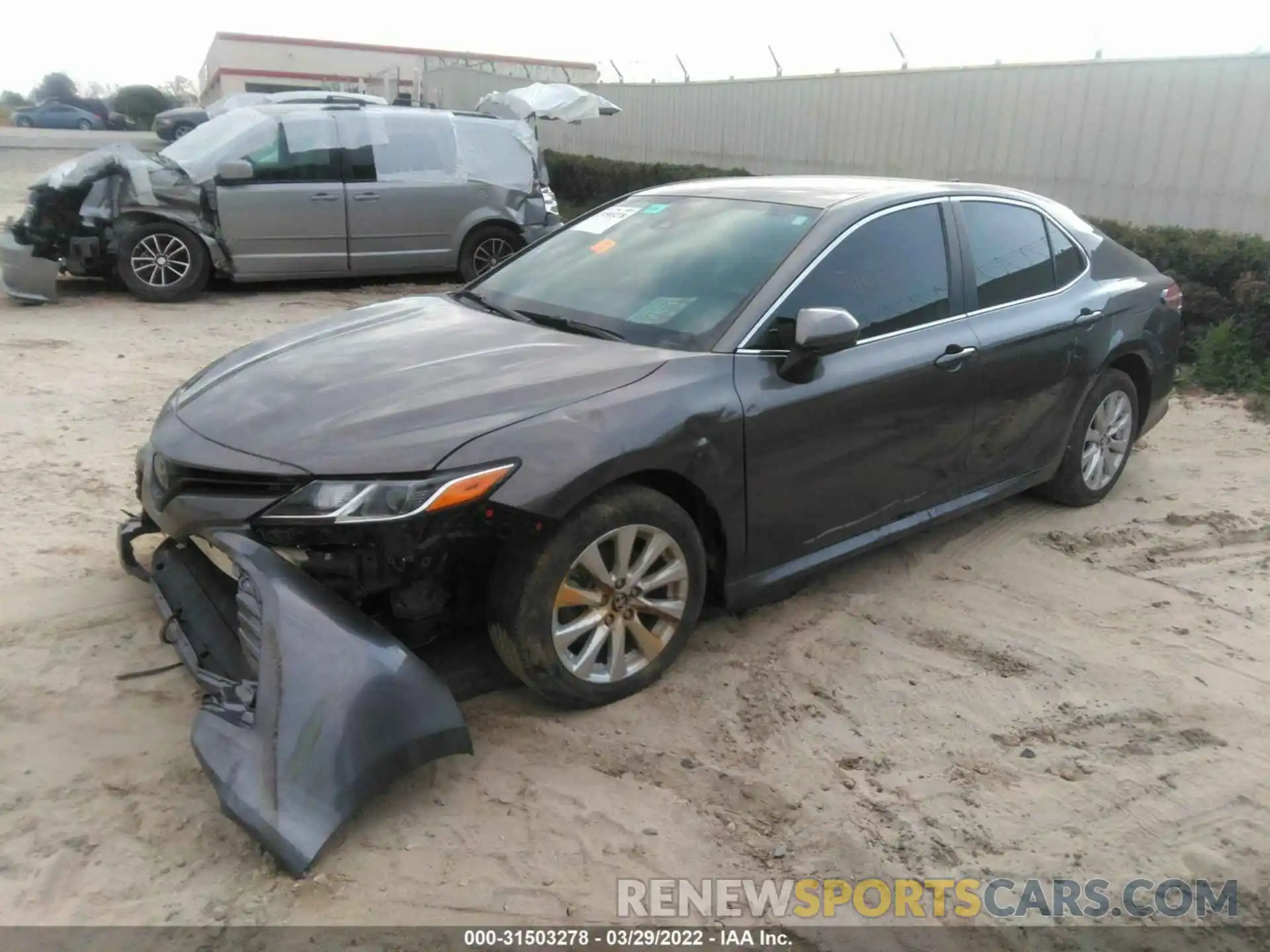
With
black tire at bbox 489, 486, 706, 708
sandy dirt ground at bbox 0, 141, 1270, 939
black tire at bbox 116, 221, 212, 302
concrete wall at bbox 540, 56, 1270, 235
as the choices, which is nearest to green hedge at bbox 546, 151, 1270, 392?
concrete wall at bbox 540, 56, 1270, 235

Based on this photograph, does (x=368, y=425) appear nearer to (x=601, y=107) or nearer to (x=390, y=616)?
(x=390, y=616)

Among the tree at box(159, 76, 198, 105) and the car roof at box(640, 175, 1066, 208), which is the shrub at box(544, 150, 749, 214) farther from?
the tree at box(159, 76, 198, 105)

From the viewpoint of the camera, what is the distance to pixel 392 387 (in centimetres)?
333

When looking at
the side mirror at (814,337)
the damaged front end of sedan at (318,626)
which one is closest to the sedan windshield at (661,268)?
the side mirror at (814,337)

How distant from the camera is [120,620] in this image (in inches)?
151

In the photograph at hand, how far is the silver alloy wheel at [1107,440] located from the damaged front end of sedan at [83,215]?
316 inches

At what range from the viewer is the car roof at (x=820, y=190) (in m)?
4.22

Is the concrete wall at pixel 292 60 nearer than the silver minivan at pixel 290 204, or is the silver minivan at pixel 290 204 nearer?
the silver minivan at pixel 290 204

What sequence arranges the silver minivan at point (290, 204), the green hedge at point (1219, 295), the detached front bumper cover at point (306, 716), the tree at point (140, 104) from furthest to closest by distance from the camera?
the tree at point (140, 104) < the silver minivan at point (290, 204) < the green hedge at point (1219, 295) < the detached front bumper cover at point (306, 716)

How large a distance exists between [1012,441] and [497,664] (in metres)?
2.57

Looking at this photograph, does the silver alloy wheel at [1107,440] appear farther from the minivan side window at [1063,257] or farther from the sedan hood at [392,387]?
the sedan hood at [392,387]

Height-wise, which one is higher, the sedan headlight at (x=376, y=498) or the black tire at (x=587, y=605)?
the sedan headlight at (x=376, y=498)

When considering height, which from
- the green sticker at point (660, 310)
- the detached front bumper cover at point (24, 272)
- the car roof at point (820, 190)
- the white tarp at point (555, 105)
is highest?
the white tarp at point (555, 105)

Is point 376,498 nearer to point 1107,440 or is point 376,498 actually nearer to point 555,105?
point 1107,440
